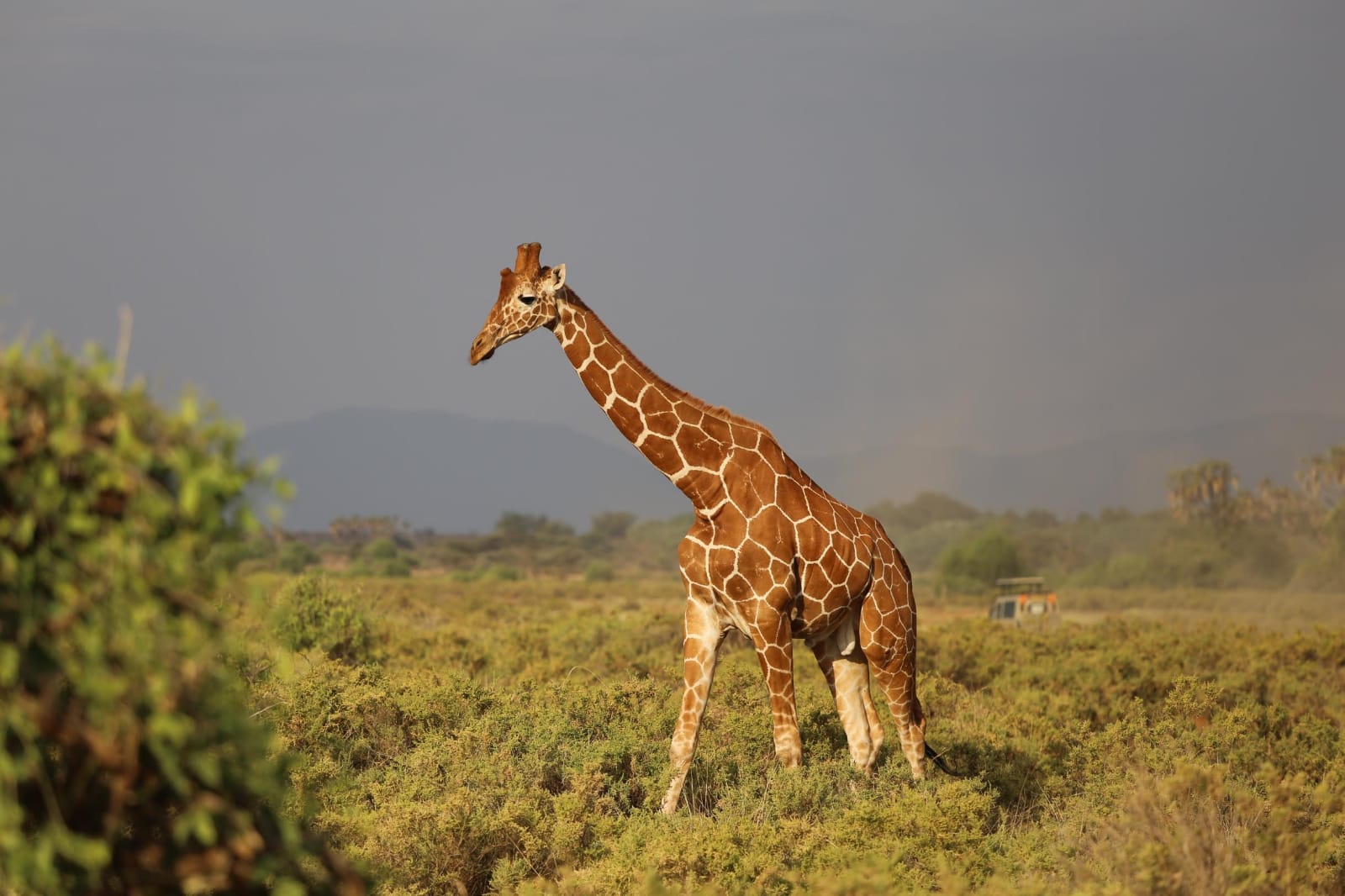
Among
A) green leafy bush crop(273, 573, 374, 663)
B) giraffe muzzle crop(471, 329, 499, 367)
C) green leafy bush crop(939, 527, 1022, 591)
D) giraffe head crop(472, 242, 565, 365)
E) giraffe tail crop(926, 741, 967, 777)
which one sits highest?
giraffe head crop(472, 242, 565, 365)

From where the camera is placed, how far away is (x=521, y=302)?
321 inches

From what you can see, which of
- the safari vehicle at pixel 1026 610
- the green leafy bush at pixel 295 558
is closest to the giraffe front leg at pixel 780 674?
the safari vehicle at pixel 1026 610

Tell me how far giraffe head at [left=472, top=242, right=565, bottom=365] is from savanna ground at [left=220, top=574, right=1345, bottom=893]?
2.23m

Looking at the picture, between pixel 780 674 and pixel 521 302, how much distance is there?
2966mm

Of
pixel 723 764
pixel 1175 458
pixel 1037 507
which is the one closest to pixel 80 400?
pixel 723 764

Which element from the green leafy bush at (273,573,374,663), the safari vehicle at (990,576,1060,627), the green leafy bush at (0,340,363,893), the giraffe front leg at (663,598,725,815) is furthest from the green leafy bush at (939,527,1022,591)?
the green leafy bush at (0,340,363,893)

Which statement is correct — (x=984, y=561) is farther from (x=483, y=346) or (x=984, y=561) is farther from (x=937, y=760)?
(x=483, y=346)

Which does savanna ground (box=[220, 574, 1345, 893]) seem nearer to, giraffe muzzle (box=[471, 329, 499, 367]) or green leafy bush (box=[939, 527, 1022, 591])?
giraffe muzzle (box=[471, 329, 499, 367])

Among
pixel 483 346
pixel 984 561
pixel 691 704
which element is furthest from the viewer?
pixel 984 561

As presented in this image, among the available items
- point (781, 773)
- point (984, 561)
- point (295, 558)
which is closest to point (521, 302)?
point (781, 773)

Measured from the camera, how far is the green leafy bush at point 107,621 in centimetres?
359

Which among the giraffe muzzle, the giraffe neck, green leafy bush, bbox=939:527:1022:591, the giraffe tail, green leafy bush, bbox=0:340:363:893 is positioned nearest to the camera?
green leafy bush, bbox=0:340:363:893

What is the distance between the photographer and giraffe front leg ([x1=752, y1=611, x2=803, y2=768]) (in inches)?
319

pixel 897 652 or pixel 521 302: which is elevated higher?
pixel 521 302
